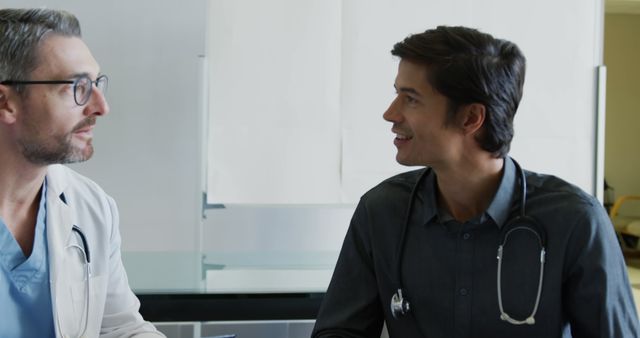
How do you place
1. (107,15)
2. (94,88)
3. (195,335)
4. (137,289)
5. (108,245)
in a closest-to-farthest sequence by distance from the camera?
(94,88) < (108,245) < (137,289) < (195,335) < (107,15)

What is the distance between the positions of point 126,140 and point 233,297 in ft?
3.31

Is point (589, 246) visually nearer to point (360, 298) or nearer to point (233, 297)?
point (360, 298)

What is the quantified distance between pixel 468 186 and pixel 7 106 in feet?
2.90

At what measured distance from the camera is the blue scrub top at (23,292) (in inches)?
50.2

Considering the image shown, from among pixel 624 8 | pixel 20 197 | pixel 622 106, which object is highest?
pixel 624 8

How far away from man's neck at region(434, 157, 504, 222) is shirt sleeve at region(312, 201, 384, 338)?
17cm

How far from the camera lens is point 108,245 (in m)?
1.47

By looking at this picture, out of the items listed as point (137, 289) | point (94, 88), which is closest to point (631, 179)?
point (137, 289)

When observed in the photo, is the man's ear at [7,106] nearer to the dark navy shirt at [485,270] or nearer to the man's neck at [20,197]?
the man's neck at [20,197]

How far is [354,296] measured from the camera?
138 centimetres

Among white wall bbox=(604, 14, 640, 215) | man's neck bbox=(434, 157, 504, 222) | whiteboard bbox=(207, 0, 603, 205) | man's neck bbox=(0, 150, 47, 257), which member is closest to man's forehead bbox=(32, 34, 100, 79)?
man's neck bbox=(0, 150, 47, 257)

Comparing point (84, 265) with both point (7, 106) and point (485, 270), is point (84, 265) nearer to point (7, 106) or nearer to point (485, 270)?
point (7, 106)

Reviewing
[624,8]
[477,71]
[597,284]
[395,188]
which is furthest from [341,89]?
[624,8]

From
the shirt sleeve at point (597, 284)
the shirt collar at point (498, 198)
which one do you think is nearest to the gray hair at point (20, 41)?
the shirt collar at point (498, 198)
